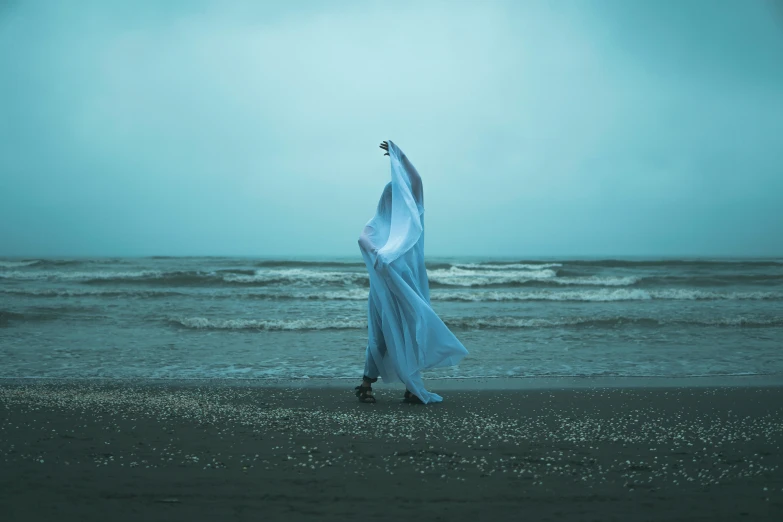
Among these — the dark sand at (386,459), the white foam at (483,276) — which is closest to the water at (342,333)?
the dark sand at (386,459)

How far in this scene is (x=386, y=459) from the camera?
3.25 metres

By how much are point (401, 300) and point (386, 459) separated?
71.5 inches

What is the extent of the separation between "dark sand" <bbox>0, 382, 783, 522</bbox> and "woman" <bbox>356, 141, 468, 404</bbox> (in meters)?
0.37

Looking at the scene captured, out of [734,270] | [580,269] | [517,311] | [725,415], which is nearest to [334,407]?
[725,415]

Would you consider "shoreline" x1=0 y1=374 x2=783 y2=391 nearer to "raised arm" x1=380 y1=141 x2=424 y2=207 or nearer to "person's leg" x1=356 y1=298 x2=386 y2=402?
"person's leg" x1=356 y1=298 x2=386 y2=402

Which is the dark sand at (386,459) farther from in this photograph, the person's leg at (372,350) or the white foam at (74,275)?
the white foam at (74,275)

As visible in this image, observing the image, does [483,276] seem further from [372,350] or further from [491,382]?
[372,350]

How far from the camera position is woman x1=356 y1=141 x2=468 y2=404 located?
4812mm

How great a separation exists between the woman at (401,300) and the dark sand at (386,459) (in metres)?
0.37

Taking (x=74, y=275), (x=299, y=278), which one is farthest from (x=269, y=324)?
(x=74, y=275)

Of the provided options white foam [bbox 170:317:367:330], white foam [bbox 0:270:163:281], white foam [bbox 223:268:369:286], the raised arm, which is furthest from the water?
white foam [bbox 0:270:163:281]

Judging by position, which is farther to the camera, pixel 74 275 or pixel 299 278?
pixel 74 275

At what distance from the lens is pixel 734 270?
30.2 metres

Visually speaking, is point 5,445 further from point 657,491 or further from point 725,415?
point 725,415
